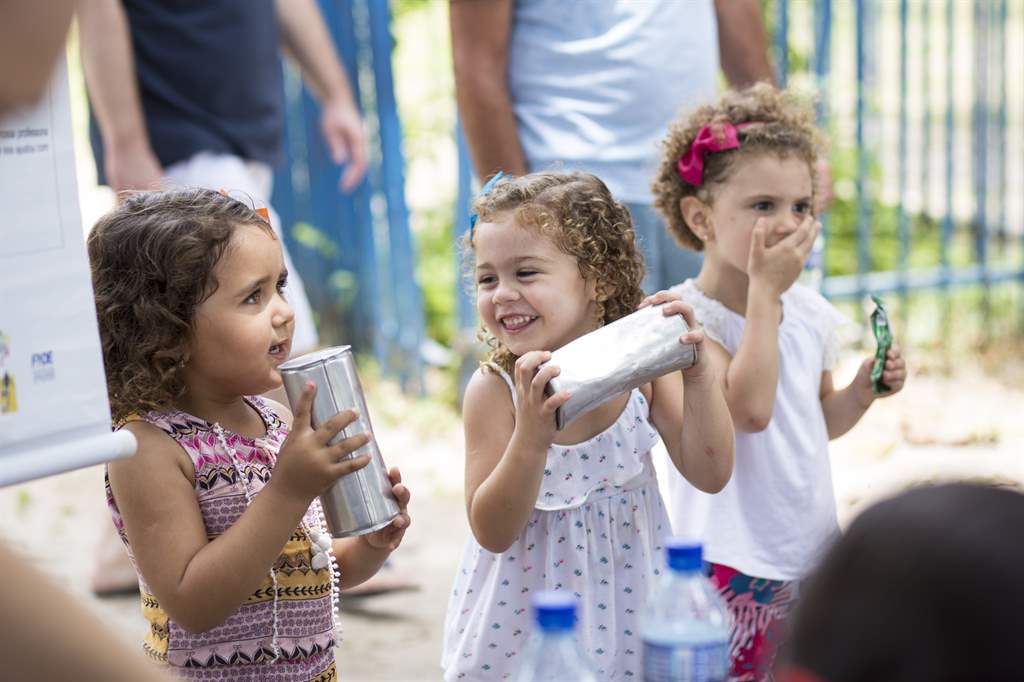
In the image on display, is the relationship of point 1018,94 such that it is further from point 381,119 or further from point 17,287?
point 17,287

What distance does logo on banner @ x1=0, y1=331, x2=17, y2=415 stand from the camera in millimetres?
1722

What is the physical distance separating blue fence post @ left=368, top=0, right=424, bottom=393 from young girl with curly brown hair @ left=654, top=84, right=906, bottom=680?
3299 mm

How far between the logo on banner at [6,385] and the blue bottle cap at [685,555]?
0.88m

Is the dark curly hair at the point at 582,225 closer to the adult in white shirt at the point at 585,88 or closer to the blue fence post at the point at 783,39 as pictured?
the adult in white shirt at the point at 585,88

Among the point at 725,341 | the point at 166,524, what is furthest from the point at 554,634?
the point at 725,341

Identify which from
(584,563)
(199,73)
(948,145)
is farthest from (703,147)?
(948,145)

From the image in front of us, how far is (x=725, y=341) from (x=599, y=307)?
45 centimetres

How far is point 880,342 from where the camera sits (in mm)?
2820

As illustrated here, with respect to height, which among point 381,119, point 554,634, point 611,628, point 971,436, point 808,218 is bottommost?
point 971,436

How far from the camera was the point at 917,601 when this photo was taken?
1020mm

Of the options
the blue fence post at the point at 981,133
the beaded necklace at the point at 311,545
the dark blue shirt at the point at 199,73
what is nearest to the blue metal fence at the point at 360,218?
the dark blue shirt at the point at 199,73

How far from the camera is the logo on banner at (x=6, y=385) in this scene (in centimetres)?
172

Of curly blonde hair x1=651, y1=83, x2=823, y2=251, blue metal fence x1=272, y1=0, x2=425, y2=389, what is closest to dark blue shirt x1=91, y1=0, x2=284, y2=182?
curly blonde hair x1=651, y1=83, x2=823, y2=251

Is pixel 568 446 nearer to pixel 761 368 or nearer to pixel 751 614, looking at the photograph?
pixel 761 368
